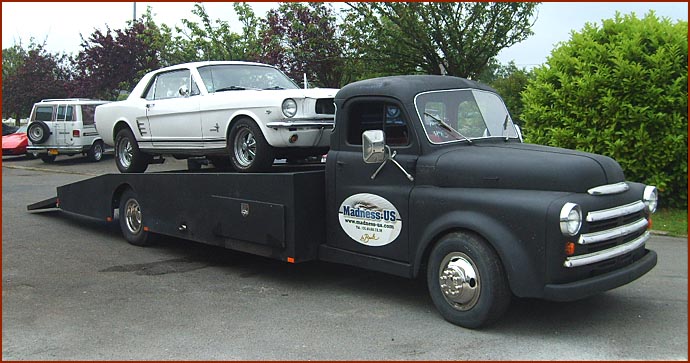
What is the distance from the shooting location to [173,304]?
21.1 feet

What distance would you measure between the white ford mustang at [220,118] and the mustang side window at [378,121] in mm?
840

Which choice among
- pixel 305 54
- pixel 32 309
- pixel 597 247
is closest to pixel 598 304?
pixel 597 247

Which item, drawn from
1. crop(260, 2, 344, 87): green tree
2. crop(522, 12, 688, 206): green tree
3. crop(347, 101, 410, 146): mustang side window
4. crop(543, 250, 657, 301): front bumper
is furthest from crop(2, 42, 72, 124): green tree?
crop(543, 250, 657, 301): front bumper

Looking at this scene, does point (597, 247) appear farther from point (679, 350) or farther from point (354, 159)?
point (354, 159)

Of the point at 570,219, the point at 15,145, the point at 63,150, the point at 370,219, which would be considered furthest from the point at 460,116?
the point at 15,145

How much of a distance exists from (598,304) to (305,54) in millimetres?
12912

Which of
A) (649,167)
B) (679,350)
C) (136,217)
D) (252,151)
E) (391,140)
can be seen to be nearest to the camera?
(679,350)

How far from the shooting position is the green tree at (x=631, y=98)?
10.6 m

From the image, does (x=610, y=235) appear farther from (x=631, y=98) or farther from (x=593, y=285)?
(x=631, y=98)

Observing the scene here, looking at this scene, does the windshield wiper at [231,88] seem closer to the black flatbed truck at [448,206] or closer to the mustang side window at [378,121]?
the black flatbed truck at [448,206]

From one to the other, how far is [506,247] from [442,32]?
34.1ft

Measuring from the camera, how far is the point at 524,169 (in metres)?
5.38

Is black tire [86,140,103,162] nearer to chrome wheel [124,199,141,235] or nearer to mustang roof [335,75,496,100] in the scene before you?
chrome wheel [124,199,141,235]

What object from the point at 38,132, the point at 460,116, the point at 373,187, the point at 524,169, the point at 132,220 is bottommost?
the point at 132,220
